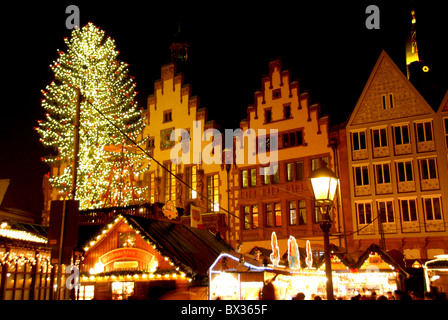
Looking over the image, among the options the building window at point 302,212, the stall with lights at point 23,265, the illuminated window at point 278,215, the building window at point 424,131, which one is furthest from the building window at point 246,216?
the stall with lights at point 23,265

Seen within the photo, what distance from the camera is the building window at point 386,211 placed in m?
30.5

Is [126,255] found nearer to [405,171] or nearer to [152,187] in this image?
[152,187]

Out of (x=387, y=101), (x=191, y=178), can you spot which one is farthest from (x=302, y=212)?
(x=387, y=101)

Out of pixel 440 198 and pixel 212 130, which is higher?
pixel 212 130

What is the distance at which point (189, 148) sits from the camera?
3750cm

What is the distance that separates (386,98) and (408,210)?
26.3ft

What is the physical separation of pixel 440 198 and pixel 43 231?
939 inches

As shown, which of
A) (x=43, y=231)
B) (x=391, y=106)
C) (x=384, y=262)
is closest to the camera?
(x=43, y=231)

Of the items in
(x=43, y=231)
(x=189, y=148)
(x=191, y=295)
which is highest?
(x=189, y=148)

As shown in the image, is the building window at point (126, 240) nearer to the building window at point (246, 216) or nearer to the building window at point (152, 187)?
the building window at point (246, 216)

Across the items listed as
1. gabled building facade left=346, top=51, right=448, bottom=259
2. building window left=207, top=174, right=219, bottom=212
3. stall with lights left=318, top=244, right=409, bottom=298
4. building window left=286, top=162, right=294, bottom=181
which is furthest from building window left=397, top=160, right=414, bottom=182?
building window left=207, top=174, right=219, bottom=212

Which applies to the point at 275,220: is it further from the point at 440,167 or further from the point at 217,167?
the point at 440,167
